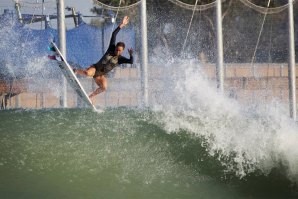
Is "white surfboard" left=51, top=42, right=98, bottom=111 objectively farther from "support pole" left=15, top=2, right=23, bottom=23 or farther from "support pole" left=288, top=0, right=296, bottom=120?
"support pole" left=288, top=0, right=296, bottom=120

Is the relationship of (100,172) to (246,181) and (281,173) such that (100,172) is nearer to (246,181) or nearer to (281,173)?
(246,181)

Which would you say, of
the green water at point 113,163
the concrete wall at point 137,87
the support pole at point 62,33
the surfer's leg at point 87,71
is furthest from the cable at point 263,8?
the green water at point 113,163

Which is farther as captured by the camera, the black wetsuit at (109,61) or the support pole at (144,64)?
the support pole at (144,64)

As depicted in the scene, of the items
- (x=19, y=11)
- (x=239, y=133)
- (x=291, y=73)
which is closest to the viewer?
(x=239, y=133)

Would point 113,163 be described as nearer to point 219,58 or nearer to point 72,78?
point 72,78

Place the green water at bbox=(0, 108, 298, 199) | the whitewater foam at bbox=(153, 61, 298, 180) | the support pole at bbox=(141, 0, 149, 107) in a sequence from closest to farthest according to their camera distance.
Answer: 1. the green water at bbox=(0, 108, 298, 199)
2. the whitewater foam at bbox=(153, 61, 298, 180)
3. the support pole at bbox=(141, 0, 149, 107)

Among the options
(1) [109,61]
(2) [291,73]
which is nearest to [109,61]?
(1) [109,61]

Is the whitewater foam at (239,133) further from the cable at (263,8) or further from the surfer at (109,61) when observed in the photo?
the cable at (263,8)

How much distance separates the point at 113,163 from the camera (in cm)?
833

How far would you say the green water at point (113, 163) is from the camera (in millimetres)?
7770

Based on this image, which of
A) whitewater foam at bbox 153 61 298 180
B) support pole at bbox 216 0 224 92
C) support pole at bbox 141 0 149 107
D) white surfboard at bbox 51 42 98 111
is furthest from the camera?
support pole at bbox 216 0 224 92

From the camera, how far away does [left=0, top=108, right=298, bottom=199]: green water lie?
7.77 meters

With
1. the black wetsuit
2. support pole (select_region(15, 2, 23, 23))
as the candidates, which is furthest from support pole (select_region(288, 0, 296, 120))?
the black wetsuit

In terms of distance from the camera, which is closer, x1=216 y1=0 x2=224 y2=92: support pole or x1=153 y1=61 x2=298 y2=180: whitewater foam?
x1=153 y1=61 x2=298 y2=180: whitewater foam
